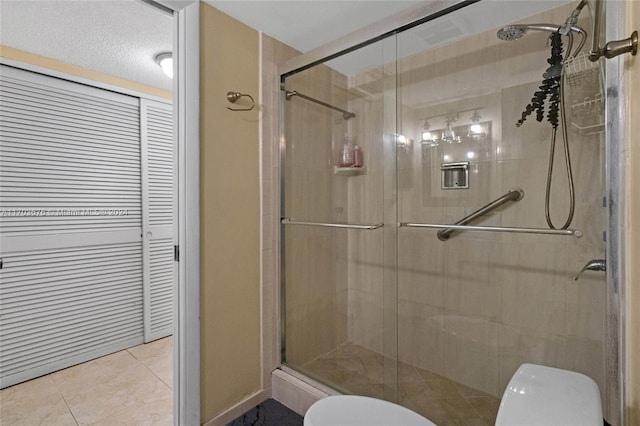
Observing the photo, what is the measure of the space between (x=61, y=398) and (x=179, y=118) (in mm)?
1874

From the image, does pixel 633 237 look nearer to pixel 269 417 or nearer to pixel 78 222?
pixel 269 417

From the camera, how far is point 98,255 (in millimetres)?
2469

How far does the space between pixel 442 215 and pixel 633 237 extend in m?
1.00

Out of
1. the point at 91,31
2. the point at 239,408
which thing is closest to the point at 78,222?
the point at 91,31

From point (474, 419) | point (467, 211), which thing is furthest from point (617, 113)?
point (474, 419)

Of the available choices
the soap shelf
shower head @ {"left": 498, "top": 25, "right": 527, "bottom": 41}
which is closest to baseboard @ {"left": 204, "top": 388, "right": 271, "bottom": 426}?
the soap shelf

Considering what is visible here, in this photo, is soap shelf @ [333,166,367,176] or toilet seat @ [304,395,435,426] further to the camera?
soap shelf @ [333,166,367,176]

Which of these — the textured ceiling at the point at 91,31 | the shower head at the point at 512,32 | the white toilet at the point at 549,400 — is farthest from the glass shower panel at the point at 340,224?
the white toilet at the point at 549,400

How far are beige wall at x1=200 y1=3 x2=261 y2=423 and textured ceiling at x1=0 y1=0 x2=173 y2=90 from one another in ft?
1.23

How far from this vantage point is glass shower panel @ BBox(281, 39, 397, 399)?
1812mm

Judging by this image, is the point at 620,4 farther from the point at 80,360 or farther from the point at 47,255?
the point at 80,360

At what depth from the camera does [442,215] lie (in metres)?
1.87

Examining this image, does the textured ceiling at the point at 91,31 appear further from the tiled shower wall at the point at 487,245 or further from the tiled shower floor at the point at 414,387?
the tiled shower floor at the point at 414,387

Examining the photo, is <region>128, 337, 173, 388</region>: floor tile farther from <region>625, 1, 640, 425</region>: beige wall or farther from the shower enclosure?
<region>625, 1, 640, 425</region>: beige wall
